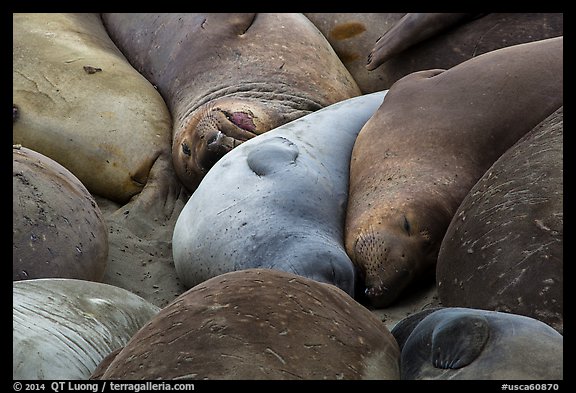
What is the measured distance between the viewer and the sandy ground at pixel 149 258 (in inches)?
141

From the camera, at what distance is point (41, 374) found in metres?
2.43

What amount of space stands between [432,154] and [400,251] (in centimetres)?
42

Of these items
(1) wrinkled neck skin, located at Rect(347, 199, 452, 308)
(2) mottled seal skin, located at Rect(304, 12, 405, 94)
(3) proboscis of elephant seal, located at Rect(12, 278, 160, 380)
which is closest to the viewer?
(3) proboscis of elephant seal, located at Rect(12, 278, 160, 380)

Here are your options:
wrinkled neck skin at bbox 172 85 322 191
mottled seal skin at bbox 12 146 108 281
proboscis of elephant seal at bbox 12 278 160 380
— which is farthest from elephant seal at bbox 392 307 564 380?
wrinkled neck skin at bbox 172 85 322 191

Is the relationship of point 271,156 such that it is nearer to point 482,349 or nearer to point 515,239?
point 515,239

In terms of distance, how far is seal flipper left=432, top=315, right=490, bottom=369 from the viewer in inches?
77.6

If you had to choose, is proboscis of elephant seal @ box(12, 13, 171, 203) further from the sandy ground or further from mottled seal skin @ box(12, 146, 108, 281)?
mottled seal skin @ box(12, 146, 108, 281)

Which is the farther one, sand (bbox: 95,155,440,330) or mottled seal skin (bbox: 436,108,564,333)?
sand (bbox: 95,155,440,330)

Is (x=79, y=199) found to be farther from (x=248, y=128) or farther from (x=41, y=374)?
(x=41, y=374)

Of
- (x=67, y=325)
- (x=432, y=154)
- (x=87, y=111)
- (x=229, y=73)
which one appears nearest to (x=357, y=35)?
(x=229, y=73)

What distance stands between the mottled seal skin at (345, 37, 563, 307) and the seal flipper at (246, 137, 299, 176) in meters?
0.27

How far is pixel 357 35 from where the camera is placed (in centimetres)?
534
